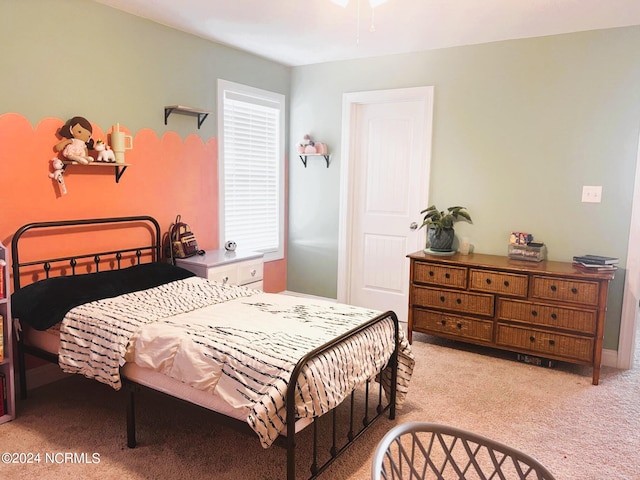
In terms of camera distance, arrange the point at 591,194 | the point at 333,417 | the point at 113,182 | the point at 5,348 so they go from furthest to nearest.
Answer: the point at 591,194
the point at 113,182
the point at 5,348
the point at 333,417

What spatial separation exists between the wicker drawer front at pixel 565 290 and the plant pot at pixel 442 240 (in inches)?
30.5

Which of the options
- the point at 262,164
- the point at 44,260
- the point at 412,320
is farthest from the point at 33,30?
the point at 412,320

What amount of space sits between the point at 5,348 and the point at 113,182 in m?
1.29

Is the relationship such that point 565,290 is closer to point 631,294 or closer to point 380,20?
point 631,294

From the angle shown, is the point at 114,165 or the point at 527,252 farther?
the point at 527,252

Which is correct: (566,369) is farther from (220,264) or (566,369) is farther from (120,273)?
(120,273)

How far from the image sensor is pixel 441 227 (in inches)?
158

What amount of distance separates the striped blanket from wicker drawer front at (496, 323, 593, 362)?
117 cm

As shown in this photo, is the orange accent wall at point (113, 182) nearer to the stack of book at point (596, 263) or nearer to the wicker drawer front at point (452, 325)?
the wicker drawer front at point (452, 325)

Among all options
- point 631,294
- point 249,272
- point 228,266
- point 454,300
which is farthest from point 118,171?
point 631,294

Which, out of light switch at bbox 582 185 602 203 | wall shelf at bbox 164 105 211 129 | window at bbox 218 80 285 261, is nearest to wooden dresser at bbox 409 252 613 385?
light switch at bbox 582 185 602 203

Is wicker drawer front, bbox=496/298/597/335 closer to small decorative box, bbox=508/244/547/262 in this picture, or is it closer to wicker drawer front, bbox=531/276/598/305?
wicker drawer front, bbox=531/276/598/305

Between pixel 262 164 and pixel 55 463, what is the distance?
10.2 feet

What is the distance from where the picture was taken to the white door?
441 cm
